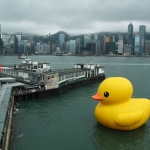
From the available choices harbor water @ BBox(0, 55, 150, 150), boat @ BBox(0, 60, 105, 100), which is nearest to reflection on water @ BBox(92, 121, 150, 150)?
harbor water @ BBox(0, 55, 150, 150)

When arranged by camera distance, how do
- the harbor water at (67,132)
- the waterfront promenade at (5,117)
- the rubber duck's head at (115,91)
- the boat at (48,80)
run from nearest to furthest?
the waterfront promenade at (5,117)
the harbor water at (67,132)
the rubber duck's head at (115,91)
the boat at (48,80)

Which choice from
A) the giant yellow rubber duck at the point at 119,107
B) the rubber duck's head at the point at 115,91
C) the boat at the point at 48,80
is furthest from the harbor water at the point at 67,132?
the boat at the point at 48,80

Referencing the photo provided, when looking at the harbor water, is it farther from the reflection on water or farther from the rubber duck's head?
the rubber duck's head

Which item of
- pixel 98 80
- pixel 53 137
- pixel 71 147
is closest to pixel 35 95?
pixel 53 137

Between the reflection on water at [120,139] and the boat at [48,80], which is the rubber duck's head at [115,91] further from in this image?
the boat at [48,80]

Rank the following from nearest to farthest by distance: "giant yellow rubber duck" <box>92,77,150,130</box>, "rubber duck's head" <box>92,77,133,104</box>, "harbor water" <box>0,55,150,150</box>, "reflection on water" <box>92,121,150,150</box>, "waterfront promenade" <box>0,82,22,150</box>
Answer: "waterfront promenade" <box>0,82,22,150</box>, "reflection on water" <box>92,121,150,150</box>, "harbor water" <box>0,55,150,150</box>, "giant yellow rubber duck" <box>92,77,150,130</box>, "rubber duck's head" <box>92,77,133,104</box>

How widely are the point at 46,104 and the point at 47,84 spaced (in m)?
6.36

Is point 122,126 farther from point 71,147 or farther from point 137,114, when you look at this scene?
point 71,147

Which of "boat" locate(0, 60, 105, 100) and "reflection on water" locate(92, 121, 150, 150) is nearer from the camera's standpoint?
"reflection on water" locate(92, 121, 150, 150)

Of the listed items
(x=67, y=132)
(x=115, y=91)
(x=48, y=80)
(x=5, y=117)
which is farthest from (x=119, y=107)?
(x=48, y=80)

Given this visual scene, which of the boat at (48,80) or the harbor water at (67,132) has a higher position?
the boat at (48,80)

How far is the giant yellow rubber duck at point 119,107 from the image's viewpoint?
21047 mm

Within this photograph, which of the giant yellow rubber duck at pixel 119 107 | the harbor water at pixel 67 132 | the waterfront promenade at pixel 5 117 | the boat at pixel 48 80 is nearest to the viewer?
the waterfront promenade at pixel 5 117

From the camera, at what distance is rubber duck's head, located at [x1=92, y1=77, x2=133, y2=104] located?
Answer: 21.4 meters
